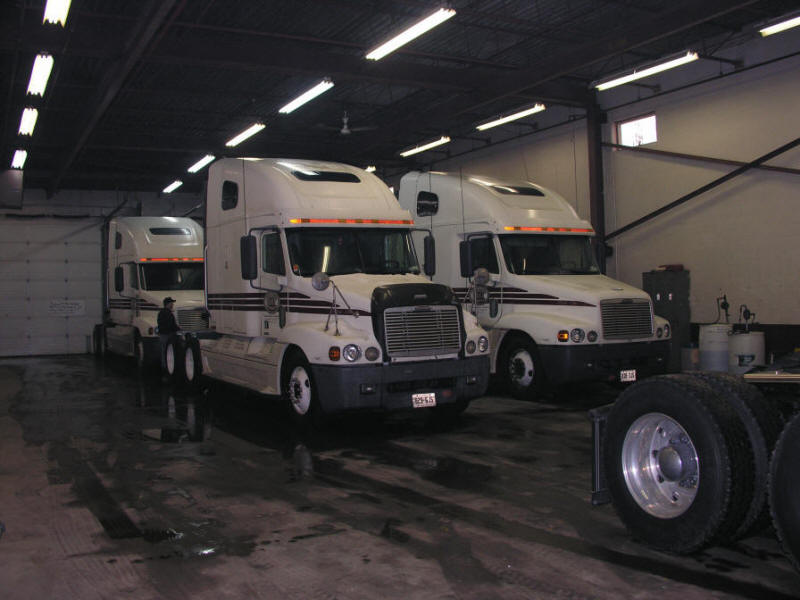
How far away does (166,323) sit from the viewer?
610 inches

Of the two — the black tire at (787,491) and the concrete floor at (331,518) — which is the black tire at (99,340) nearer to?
the concrete floor at (331,518)

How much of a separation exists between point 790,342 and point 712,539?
438 inches

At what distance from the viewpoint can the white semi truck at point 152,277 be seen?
56.3 ft

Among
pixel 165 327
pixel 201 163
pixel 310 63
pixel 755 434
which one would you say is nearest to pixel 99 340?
pixel 201 163

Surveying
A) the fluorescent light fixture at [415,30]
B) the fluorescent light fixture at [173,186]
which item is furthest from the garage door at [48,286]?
the fluorescent light fixture at [415,30]

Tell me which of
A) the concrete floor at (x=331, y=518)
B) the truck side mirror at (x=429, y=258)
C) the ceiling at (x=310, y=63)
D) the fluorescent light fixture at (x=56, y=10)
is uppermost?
the ceiling at (x=310, y=63)

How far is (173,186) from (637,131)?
16.7 meters

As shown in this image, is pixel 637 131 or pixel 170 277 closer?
pixel 637 131

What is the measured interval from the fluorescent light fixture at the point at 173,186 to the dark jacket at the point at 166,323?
41.4 feet

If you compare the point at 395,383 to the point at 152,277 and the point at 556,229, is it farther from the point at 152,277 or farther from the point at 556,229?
→ the point at 152,277

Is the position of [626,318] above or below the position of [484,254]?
below

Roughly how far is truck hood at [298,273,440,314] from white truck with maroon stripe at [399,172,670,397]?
2.44 m

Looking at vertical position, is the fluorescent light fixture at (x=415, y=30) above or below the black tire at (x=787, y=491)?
above

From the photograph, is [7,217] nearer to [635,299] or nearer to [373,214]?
[373,214]
